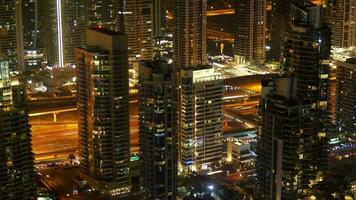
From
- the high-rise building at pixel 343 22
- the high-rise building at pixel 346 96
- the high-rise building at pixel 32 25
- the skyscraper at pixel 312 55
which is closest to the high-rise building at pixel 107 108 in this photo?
the skyscraper at pixel 312 55

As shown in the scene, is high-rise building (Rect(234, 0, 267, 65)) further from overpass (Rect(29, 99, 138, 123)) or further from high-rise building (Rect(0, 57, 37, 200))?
high-rise building (Rect(0, 57, 37, 200))

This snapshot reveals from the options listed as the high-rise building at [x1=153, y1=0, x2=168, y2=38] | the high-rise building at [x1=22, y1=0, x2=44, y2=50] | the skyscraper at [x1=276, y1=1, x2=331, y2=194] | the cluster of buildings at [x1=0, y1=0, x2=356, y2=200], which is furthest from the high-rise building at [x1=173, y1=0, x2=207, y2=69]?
the skyscraper at [x1=276, y1=1, x2=331, y2=194]

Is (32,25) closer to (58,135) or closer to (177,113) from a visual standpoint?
(58,135)

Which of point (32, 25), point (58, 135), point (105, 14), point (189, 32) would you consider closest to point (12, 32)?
point (32, 25)

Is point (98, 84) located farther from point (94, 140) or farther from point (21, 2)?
point (21, 2)

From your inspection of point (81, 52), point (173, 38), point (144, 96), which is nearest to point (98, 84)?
point (81, 52)
